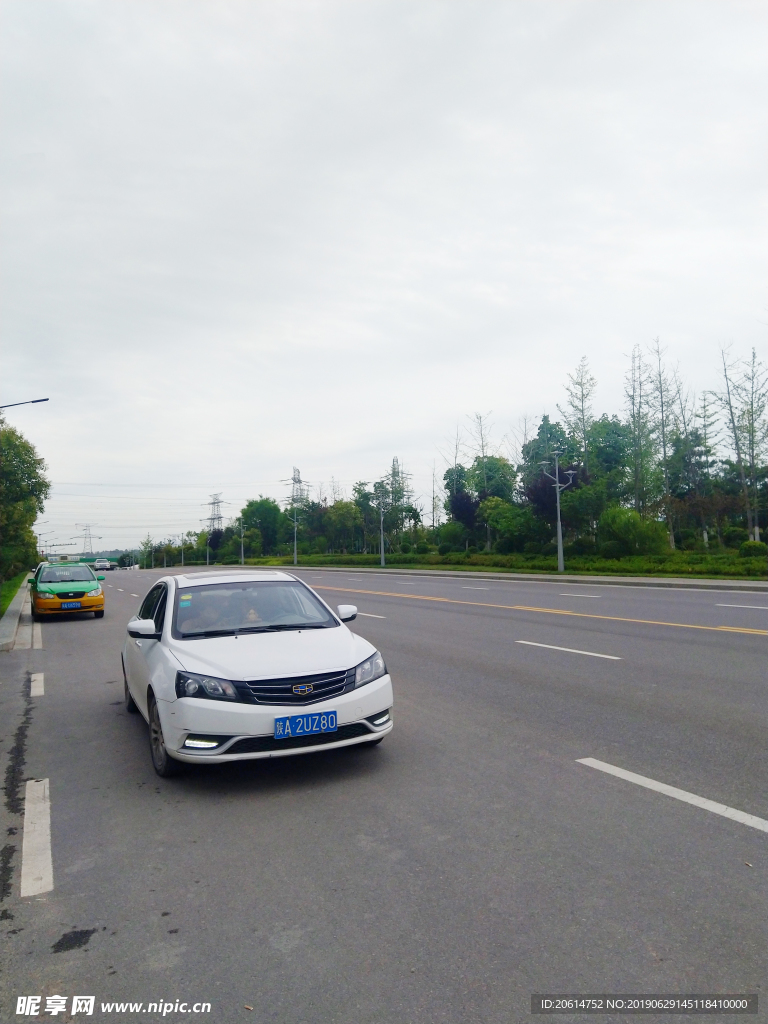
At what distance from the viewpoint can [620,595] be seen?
2242cm

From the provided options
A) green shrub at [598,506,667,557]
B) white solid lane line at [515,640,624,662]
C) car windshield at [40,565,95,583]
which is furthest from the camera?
green shrub at [598,506,667,557]

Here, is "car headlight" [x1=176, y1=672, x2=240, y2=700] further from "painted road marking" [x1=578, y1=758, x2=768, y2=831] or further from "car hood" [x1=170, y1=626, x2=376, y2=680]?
"painted road marking" [x1=578, y1=758, x2=768, y2=831]

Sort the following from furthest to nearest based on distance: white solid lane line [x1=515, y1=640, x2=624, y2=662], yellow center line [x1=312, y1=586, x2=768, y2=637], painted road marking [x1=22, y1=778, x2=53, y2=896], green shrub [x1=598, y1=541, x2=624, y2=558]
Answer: green shrub [x1=598, y1=541, x2=624, y2=558]
yellow center line [x1=312, y1=586, x2=768, y2=637]
white solid lane line [x1=515, y1=640, x2=624, y2=662]
painted road marking [x1=22, y1=778, x2=53, y2=896]

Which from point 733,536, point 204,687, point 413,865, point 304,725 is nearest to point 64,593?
point 204,687

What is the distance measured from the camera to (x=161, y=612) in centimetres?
688

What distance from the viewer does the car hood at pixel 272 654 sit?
5324 mm

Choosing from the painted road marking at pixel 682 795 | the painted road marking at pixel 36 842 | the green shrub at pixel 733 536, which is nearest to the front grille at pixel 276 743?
the painted road marking at pixel 36 842

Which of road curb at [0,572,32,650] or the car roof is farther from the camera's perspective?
road curb at [0,572,32,650]

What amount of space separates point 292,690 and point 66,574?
1791cm

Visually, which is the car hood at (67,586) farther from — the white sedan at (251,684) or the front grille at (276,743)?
the front grille at (276,743)

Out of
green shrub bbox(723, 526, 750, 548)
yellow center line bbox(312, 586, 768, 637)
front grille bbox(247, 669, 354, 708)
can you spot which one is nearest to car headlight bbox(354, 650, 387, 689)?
front grille bbox(247, 669, 354, 708)

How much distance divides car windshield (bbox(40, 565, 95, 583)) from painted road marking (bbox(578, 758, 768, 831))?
712 inches

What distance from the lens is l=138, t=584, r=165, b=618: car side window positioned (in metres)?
7.38

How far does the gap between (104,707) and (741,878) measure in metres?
6.81
